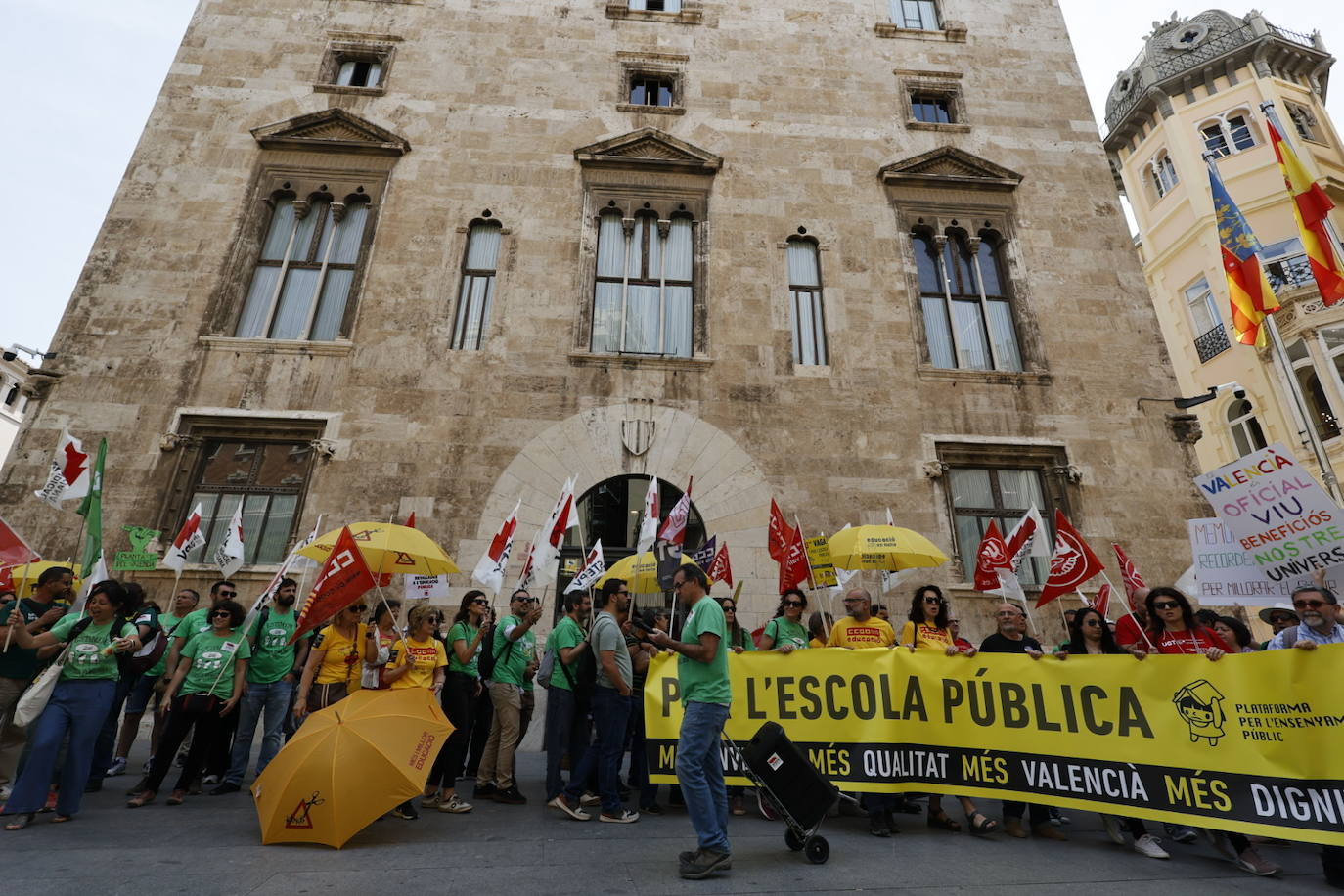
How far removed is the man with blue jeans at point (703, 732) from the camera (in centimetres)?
425

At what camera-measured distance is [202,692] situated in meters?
6.17

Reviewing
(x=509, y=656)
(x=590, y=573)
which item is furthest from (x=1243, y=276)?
(x=509, y=656)

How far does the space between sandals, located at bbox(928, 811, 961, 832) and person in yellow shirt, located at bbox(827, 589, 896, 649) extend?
1.48 metres

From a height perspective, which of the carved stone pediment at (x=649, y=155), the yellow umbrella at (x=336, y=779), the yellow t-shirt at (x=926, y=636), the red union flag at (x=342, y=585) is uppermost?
the carved stone pediment at (x=649, y=155)

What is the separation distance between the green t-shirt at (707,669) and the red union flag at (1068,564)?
5.47m

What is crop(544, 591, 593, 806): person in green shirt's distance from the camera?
594cm

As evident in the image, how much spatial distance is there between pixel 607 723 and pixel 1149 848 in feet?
13.8

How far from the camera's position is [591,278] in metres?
12.8

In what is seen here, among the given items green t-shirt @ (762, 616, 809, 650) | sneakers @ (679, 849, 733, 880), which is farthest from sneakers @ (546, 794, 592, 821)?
green t-shirt @ (762, 616, 809, 650)

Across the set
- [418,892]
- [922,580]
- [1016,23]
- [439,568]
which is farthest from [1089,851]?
[1016,23]

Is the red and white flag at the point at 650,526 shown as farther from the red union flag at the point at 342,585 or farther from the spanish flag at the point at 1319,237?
the spanish flag at the point at 1319,237

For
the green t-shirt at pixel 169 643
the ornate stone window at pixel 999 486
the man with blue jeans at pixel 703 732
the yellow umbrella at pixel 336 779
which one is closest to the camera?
the man with blue jeans at pixel 703 732

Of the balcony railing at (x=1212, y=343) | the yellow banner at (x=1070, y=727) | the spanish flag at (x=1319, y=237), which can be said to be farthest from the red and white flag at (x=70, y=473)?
the balcony railing at (x=1212, y=343)

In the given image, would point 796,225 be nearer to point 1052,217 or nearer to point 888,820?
point 1052,217
